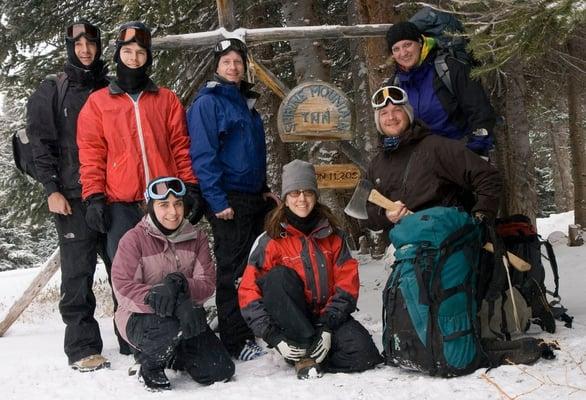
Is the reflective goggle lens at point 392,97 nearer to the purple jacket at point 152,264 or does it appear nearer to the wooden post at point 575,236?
the purple jacket at point 152,264

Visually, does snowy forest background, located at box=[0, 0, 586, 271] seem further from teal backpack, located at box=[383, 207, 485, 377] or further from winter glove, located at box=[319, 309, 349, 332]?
winter glove, located at box=[319, 309, 349, 332]

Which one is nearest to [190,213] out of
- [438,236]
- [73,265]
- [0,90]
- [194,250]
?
→ [194,250]

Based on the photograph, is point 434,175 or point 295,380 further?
point 434,175

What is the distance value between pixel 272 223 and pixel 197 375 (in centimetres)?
115

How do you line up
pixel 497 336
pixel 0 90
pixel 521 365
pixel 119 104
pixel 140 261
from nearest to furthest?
pixel 521 365
pixel 497 336
pixel 140 261
pixel 119 104
pixel 0 90

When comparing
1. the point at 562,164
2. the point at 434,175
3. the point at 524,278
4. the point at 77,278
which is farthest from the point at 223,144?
the point at 562,164

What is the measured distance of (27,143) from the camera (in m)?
4.78

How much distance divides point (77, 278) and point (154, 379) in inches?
48.5

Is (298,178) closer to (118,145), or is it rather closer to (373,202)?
(373,202)

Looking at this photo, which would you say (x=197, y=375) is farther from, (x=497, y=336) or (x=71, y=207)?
(x=497, y=336)

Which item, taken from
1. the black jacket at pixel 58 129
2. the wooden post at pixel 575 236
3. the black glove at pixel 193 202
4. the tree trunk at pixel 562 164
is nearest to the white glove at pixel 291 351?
the black glove at pixel 193 202

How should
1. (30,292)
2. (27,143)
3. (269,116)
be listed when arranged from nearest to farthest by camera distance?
(27,143), (30,292), (269,116)

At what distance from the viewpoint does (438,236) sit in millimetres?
3646

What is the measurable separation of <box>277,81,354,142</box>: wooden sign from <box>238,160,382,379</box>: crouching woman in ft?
4.06
